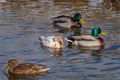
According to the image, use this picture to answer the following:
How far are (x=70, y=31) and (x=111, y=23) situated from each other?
6.79 ft

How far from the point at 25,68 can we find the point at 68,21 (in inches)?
388

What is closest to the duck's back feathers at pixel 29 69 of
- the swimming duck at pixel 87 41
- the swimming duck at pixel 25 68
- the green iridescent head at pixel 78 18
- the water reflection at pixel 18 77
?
the swimming duck at pixel 25 68

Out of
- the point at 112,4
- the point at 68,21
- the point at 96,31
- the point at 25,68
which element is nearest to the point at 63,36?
the point at 96,31

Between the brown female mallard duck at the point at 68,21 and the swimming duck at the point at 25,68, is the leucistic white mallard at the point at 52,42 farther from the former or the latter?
the brown female mallard duck at the point at 68,21

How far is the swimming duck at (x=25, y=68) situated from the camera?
14.7 meters

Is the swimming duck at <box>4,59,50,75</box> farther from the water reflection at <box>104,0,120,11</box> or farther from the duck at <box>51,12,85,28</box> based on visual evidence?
the water reflection at <box>104,0,120,11</box>

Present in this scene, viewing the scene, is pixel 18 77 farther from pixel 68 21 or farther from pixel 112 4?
pixel 112 4

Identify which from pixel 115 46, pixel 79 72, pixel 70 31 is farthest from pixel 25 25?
pixel 79 72

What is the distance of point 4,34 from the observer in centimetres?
2073

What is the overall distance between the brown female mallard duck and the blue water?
0.34 meters

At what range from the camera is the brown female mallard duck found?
24.0m

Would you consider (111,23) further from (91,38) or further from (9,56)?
(9,56)

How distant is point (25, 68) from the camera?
1477 centimetres

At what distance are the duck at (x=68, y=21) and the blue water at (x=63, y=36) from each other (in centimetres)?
33
